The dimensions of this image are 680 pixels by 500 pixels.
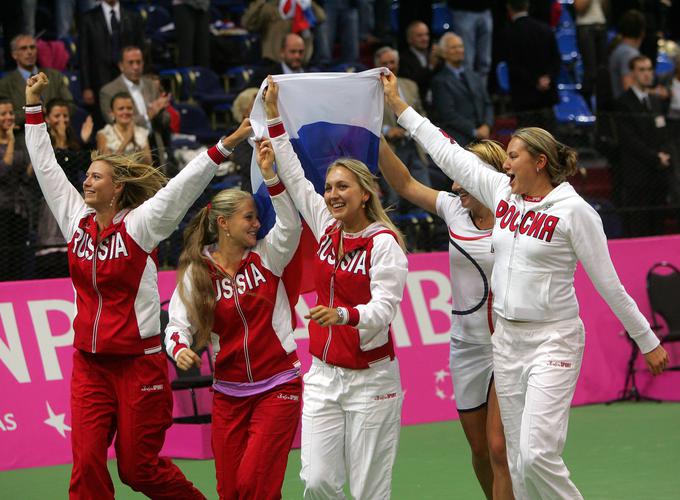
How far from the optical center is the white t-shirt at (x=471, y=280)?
22.4 ft

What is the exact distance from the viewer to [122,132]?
1116cm

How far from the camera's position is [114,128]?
11219 millimetres

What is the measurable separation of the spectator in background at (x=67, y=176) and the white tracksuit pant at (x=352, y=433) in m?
4.42

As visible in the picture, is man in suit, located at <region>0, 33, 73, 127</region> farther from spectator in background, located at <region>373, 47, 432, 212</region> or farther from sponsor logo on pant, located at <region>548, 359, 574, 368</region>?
Result: sponsor logo on pant, located at <region>548, 359, 574, 368</region>

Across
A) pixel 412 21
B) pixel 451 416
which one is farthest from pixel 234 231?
pixel 412 21

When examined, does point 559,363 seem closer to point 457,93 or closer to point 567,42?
point 457,93

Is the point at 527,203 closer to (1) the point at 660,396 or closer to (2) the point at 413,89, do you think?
(1) the point at 660,396

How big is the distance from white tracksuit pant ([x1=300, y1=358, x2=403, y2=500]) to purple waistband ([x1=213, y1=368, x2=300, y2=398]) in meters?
0.28

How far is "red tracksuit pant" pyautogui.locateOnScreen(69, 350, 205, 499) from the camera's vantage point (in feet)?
21.1

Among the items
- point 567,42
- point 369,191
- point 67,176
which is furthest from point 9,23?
point 567,42

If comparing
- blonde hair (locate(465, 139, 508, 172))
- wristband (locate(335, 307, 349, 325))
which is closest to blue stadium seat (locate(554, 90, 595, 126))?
blonde hair (locate(465, 139, 508, 172))

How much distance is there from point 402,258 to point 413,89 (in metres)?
7.76

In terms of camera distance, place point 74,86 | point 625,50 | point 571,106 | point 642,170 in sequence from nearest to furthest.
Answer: point 642,170 → point 74,86 → point 625,50 → point 571,106

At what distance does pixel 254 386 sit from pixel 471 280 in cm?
140
